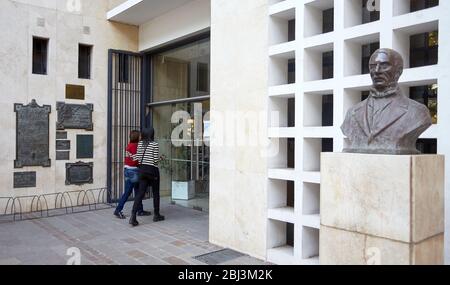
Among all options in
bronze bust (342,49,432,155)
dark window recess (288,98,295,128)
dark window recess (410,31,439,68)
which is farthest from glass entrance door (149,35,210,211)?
bronze bust (342,49,432,155)

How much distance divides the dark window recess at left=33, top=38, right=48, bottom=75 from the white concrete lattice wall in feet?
16.9

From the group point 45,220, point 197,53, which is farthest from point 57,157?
point 197,53

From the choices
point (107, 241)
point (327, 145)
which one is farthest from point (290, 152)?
point (107, 241)

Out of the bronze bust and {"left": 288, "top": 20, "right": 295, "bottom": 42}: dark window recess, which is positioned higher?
{"left": 288, "top": 20, "right": 295, "bottom": 42}: dark window recess

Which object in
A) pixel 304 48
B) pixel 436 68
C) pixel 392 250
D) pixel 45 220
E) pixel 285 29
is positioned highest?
pixel 285 29

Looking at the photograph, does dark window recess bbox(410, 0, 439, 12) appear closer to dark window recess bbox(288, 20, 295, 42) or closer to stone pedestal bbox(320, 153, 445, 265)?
dark window recess bbox(288, 20, 295, 42)

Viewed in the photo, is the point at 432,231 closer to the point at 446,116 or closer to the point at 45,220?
the point at 446,116

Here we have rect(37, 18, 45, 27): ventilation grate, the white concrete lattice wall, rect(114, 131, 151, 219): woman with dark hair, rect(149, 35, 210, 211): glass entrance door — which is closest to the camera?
the white concrete lattice wall

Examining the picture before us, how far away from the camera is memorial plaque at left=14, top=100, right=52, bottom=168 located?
7.39 m

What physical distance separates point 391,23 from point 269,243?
A: 2.62 meters

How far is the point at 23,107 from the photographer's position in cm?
741

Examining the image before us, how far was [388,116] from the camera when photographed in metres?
2.94

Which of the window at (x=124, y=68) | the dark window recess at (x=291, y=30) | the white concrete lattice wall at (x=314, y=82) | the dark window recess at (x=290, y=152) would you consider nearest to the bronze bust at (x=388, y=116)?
the white concrete lattice wall at (x=314, y=82)

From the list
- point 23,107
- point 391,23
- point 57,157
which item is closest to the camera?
point 391,23
